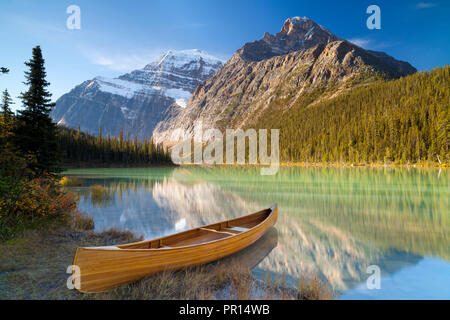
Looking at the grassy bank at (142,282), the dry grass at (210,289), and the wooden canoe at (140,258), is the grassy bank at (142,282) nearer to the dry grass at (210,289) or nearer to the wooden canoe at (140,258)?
the dry grass at (210,289)

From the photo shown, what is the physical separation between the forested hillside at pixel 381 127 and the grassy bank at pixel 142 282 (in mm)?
69324

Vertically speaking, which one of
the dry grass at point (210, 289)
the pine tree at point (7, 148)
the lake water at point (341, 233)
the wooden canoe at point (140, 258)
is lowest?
the lake water at point (341, 233)

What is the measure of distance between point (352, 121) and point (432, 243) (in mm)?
96603

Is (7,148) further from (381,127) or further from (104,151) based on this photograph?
(381,127)

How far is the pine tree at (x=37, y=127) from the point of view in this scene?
13.9 m

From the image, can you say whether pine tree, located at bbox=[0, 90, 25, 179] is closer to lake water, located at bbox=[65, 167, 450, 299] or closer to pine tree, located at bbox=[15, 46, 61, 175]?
pine tree, located at bbox=[15, 46, 61, 175]

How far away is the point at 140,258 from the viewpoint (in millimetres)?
4961

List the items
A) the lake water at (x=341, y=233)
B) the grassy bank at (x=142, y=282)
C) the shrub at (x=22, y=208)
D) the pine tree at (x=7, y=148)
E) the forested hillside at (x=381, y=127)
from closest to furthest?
the grassy bank at (x=142, y=282)
the lake water at (x=341, y=233)
the shrub at (x=22, y=208)
the pine tree at (x=7, y=148)
the forested hillside at (x=381, y=127)

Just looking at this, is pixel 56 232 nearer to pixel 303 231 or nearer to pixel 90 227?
pixel 90 227

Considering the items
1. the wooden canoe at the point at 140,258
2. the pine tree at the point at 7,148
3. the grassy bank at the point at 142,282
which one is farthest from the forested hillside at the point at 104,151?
the wooden canoe at the point at 140,258

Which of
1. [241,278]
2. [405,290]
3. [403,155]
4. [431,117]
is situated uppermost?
[431,117]

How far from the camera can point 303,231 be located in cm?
1066

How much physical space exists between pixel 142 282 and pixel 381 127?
90.4 metres
